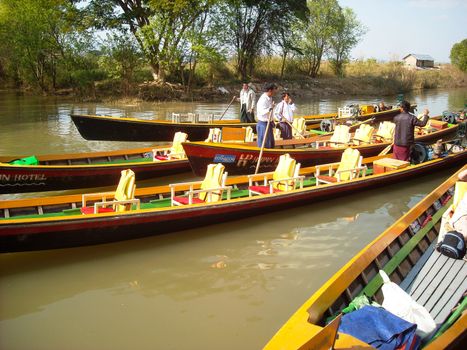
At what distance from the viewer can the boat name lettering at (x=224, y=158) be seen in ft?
29.2

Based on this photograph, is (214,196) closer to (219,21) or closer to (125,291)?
(125,291)

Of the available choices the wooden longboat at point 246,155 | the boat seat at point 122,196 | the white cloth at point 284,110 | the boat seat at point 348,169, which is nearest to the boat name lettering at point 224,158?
the wooden longboat at point 246,155

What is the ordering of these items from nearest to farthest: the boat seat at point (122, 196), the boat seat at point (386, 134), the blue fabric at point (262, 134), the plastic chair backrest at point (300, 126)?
1. the boat seat at point (122, 196)
2. the blue fabric at point (262, 134)
3. the boat seat at point (386, 134)
4. the plastic chair backrest at point (300, 126)

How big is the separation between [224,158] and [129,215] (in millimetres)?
3507

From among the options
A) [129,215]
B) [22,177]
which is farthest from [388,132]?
[22,177]

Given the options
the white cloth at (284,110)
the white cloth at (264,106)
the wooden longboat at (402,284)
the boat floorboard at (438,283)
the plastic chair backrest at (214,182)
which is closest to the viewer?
the wooden longboat at (402,284)

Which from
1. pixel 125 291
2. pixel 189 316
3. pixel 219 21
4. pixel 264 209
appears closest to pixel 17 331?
pixel 125 291

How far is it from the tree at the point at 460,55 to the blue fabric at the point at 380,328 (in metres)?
60.2

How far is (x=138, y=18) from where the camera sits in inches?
1082

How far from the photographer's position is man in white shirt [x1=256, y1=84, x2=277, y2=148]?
8969mm

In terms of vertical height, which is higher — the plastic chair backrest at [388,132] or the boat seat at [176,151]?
the plastic chair backrest at [388,132]

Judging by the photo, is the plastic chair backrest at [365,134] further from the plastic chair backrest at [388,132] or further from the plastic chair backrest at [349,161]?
the plastic chair backrest at [349,161]

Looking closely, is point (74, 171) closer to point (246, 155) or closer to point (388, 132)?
point (246, 155)

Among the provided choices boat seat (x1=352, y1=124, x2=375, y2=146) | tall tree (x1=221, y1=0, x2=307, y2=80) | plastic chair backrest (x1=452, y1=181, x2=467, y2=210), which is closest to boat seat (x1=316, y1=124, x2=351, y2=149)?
boat seat (x1=352, y1=124, x2=375, y2=146)
